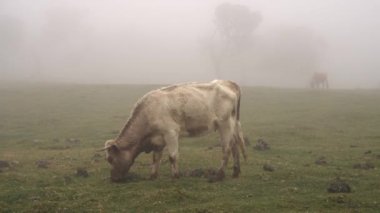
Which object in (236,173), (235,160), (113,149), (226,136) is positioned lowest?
(236,173)

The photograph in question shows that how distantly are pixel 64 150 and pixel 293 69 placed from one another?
83.2m

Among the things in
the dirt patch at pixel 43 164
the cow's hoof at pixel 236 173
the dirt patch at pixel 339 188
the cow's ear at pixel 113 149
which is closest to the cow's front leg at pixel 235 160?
the cow's hoof at pixel 236 173

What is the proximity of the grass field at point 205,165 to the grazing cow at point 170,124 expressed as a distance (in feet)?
3.33

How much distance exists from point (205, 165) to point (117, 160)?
5.08 meters

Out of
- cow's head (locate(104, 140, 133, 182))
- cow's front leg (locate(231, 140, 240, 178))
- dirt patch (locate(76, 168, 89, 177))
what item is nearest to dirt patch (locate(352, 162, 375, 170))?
cow's front leg (locate(231, 140, 240, 178))

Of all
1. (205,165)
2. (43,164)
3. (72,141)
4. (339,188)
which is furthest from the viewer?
(72,141)

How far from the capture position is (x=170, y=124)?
1672 centimetres

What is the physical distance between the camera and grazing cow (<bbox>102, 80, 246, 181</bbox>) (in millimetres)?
16844

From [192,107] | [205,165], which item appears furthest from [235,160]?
[205,165]

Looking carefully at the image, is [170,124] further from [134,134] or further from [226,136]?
[226,136]

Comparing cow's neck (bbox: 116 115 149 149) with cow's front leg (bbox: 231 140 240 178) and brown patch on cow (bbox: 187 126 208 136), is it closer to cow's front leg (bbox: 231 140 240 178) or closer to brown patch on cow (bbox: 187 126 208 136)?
brown patch on cow (bbox: 187 126 208 136)

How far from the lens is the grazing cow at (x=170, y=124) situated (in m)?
16.8

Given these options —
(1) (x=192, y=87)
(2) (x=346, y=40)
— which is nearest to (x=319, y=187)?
(1) (x=192, y=87)

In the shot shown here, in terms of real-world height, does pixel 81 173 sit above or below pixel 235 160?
below
